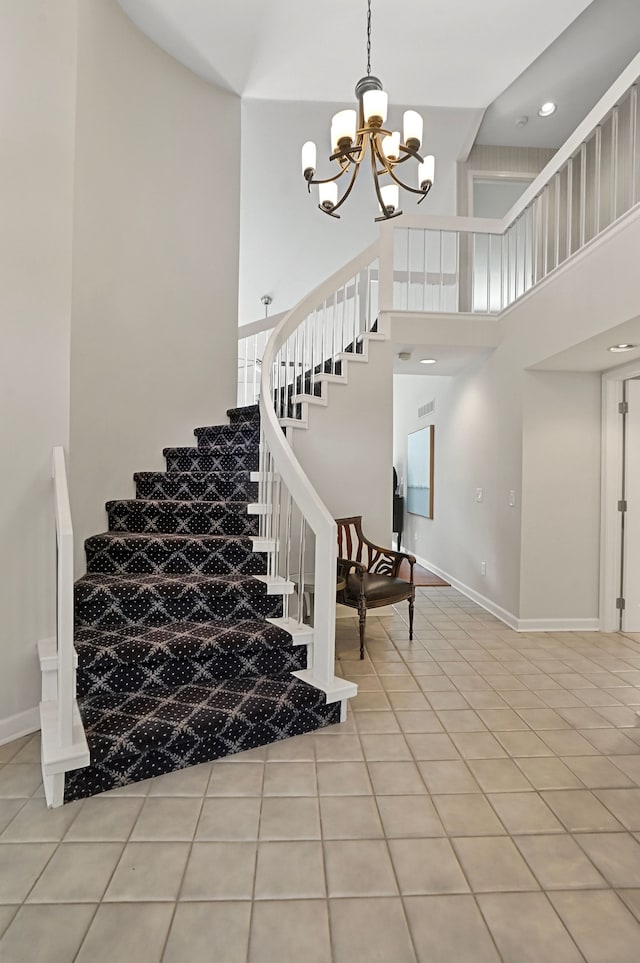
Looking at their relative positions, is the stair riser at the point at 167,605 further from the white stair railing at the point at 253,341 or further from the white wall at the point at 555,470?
the white stair railing at the point at 253,341

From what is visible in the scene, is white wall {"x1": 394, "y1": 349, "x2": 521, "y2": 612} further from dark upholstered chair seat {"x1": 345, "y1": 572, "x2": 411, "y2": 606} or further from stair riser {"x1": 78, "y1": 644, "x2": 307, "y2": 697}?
stair riser {"x1": 78, "y1": 644, "x2": 307, "y2": 697}

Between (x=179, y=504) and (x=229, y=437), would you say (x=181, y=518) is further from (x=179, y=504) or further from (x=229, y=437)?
(x=229, y=437)

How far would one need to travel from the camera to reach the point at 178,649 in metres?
2.39

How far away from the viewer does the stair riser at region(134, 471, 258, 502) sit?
11.6 feet

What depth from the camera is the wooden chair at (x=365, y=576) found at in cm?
368

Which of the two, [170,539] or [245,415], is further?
[245,415]

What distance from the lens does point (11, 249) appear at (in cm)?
236

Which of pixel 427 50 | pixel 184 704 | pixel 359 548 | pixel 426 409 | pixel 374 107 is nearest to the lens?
pixel 184 704

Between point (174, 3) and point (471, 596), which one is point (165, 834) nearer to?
point (471, 596)

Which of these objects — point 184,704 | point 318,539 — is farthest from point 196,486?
point 184,704

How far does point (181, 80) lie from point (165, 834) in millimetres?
5254

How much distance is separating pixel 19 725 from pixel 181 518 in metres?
1.39

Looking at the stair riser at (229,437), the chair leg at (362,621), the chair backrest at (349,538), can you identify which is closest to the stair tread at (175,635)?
the chair leg at (362,621)

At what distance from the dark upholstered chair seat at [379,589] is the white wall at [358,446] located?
0.65 metres
